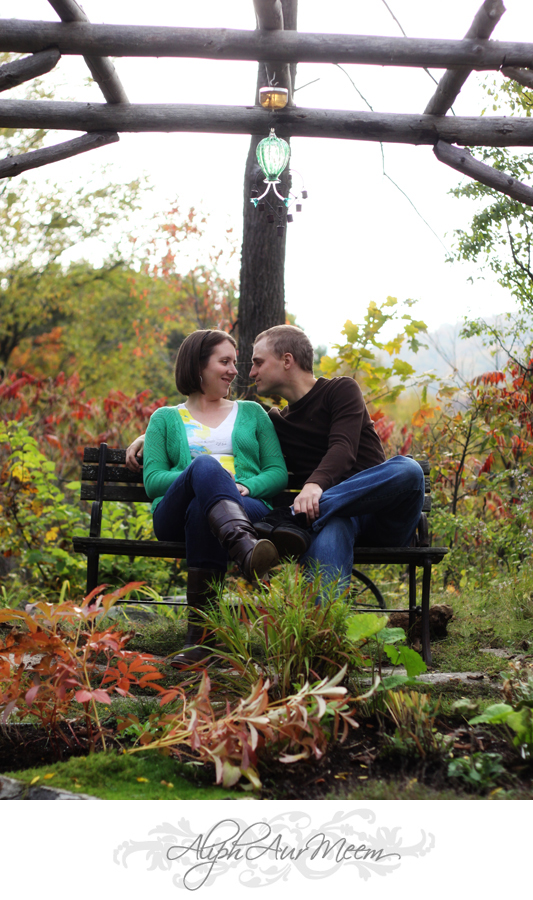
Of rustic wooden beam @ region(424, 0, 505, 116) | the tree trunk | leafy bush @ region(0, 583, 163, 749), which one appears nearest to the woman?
leafy bush @ region(0, 583, 163, 749)

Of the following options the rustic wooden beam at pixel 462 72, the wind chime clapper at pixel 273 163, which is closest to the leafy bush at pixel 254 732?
the wind chime clapper at pixel 273 163

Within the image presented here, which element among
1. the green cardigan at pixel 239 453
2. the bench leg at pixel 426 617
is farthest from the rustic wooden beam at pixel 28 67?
the bench leg at pixel 426 617

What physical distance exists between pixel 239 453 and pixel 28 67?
201 centimetres

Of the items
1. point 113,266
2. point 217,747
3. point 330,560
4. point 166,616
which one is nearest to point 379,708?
point 217,747

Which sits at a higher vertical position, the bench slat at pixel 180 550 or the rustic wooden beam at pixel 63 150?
the rustic wooden beam at pixel 63 150

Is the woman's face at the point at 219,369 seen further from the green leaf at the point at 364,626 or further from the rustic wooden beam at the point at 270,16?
the green leaf at the point at 364,626

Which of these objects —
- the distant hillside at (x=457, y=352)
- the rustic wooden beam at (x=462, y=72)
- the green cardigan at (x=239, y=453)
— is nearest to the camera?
the green cardigan at (x=239, y=453)

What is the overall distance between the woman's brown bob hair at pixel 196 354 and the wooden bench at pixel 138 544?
538 millimetres

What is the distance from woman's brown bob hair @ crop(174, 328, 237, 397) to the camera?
3213 millimetres

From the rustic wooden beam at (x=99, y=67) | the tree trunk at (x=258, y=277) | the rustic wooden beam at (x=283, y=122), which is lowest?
the tree trunk at (x=258, y=277)

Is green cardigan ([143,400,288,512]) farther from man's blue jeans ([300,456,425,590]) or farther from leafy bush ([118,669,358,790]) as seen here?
leafy bush ([118,669,358,790])

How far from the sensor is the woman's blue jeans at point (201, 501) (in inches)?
102

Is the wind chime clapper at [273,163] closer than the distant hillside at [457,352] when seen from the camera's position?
Yes

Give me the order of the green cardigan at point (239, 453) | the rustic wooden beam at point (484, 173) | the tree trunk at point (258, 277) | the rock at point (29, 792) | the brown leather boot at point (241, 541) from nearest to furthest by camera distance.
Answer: the rock at point (29, 792)
the brown leather boot at point (241, 541)
the green cardigan at point (239, 453)
the rustic wooden beam at point (484, 173)
the tree trunk at point (258, 277)
